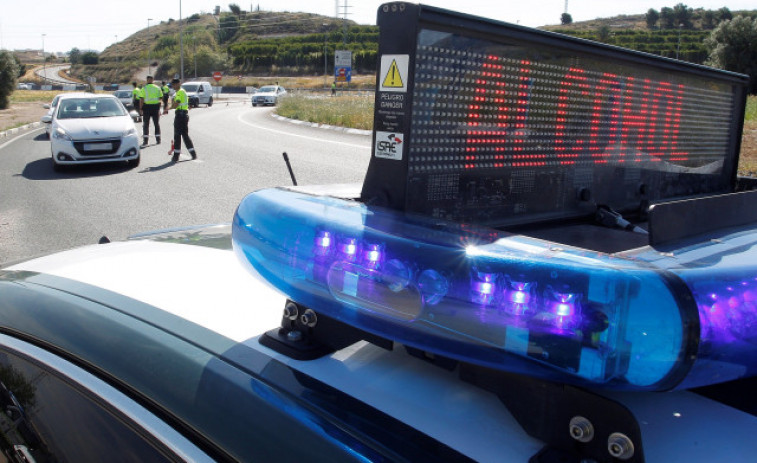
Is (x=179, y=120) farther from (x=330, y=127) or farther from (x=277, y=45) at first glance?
(x=277, y=45)

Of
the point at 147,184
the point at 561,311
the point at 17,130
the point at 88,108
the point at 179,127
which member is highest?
the point at 88,108

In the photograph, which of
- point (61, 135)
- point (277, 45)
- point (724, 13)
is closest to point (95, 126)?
point (61, 135)

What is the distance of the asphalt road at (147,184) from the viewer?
8609 mm

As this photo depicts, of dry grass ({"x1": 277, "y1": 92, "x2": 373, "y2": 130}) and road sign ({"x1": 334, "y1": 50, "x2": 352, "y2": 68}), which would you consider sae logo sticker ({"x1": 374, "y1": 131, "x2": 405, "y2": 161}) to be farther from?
road sign ({"x1": 334, "y1": 50, "x2": 352, "y2": 68})

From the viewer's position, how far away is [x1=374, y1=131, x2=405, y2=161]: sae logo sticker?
173 centimetres

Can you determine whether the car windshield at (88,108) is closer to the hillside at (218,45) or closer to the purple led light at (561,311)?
the purple led light at (561,311)

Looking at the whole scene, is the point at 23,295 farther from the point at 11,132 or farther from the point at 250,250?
the point at 11,132

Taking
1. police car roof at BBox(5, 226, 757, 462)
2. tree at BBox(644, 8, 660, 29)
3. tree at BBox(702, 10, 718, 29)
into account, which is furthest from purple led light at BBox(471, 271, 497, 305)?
tree at BBox(644, 8, 660, 29)

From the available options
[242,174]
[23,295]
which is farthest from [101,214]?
[23,295]

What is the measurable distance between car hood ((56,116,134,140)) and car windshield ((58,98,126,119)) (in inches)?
14.9

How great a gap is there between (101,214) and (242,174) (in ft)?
13.6

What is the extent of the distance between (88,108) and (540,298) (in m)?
16.5

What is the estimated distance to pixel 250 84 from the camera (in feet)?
307

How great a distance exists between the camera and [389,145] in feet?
5.75
